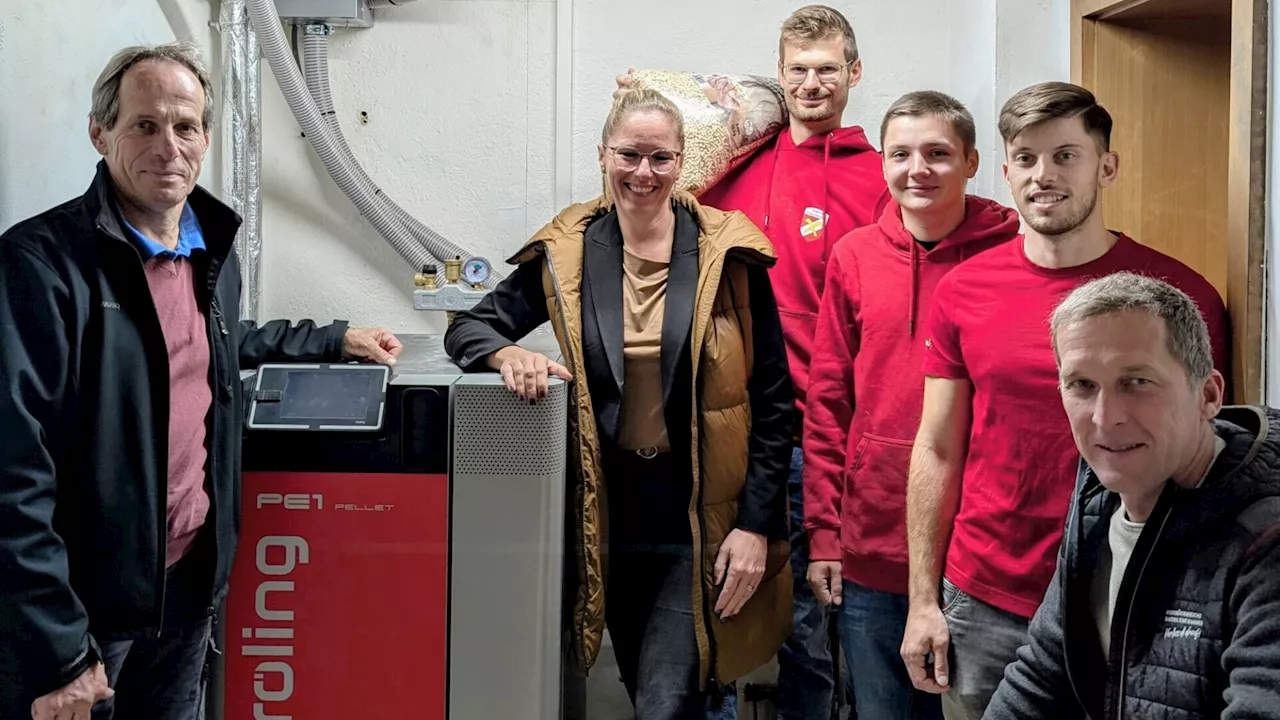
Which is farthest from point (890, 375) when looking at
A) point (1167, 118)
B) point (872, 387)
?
point (1167, 118)

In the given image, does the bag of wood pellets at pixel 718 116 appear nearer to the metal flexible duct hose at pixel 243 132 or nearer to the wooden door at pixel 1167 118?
the wooden door at pixel 1167 118

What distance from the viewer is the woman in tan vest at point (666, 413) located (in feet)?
5.91

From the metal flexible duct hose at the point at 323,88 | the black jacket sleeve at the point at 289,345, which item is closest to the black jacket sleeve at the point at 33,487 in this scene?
the black jacket sleeve at the point at 289,345

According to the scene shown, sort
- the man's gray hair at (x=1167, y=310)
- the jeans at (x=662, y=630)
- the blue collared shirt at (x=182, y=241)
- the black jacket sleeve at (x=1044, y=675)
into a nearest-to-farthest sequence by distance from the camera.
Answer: the man's gray hair at (x=1167, y=310) < the black jacket sleeve at (x=1044, y=675) < the blue collared shirt at (x=182, y=241) < the jeans at (x=662, y=630)

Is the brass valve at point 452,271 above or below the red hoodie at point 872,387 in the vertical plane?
above

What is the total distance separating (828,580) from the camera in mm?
1879

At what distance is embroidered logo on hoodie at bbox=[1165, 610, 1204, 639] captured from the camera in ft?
3.60

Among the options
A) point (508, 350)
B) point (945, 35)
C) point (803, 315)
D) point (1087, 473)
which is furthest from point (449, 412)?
point (945, 35)

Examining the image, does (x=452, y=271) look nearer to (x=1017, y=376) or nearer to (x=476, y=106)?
(x=476, y=106)

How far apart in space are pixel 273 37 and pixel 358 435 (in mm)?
1254

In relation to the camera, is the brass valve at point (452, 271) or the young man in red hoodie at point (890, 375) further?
the brass valve at point (452, 271)

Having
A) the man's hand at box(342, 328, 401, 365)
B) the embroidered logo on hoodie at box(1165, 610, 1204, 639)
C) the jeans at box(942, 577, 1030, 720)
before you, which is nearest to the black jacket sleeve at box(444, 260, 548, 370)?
the man's hand at box(342, 328, 401, 365)

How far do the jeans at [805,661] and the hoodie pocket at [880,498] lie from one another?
0.42 m

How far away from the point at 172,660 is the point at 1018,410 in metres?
1.28
